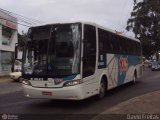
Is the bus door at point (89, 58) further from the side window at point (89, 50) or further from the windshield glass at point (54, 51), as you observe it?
the windshield glass at point (54, 51)

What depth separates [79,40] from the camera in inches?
498

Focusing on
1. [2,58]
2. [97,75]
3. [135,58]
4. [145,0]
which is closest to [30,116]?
[97,75]

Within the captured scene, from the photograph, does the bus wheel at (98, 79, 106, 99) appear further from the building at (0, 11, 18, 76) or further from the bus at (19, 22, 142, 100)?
the building at (0, 11, 18, 76)

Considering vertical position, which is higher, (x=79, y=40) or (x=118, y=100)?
(x=79, y=40)

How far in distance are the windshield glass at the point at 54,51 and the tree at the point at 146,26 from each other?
5808cm

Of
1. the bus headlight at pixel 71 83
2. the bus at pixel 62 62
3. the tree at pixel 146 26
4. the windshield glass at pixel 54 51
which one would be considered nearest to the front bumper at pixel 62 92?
the bus at pixel 62 62

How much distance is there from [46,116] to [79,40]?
10.0 ft

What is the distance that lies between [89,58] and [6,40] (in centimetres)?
2900

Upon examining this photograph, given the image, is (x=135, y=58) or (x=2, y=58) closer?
(x=135, y=58)

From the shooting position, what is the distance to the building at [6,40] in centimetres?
3884

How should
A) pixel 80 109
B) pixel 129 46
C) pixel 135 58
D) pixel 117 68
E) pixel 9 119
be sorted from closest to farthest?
pixel 9 119 < pixel 80 109 < pixel 117 68 < pixel 129 46 < pixel 135 58

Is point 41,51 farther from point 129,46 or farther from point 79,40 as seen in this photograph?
point 129,46

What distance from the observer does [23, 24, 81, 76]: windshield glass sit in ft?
40.6

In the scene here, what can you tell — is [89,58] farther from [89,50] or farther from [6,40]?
[6,40]
